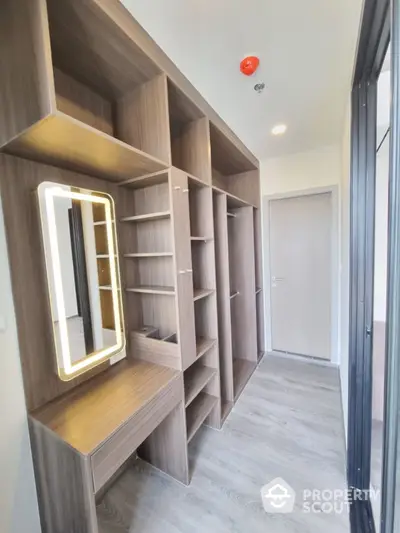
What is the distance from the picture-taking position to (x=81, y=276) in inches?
56.2

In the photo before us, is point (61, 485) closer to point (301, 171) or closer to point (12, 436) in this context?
point (12, 436)

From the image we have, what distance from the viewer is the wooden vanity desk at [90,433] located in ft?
3.20

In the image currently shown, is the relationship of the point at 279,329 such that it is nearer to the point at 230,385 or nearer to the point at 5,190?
the point at 230,385

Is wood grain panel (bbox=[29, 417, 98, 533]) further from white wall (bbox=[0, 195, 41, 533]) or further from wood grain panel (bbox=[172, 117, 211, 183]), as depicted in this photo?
wood grain panel (bbox=[172, 117, 211, 183])

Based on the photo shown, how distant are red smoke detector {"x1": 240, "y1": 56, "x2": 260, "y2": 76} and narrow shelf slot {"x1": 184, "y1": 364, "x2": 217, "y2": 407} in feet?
6.90

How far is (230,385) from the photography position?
7.71 ft

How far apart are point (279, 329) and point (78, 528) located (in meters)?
2.81

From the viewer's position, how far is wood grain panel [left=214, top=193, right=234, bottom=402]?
7.32 ft

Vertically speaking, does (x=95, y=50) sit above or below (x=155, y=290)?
above

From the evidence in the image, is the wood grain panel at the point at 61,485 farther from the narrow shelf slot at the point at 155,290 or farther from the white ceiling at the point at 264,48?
the white ceiling at the point at 264,48

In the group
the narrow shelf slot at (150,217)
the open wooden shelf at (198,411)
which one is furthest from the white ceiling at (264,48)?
the open wooden shelf at (198,411)

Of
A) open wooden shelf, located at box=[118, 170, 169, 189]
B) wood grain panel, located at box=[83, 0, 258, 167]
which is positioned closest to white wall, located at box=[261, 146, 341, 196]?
wood grain panel, located at box=[83, 0, 258, 167]

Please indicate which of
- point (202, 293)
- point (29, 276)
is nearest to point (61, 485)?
point (29, 276)

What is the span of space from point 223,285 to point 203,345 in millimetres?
586
